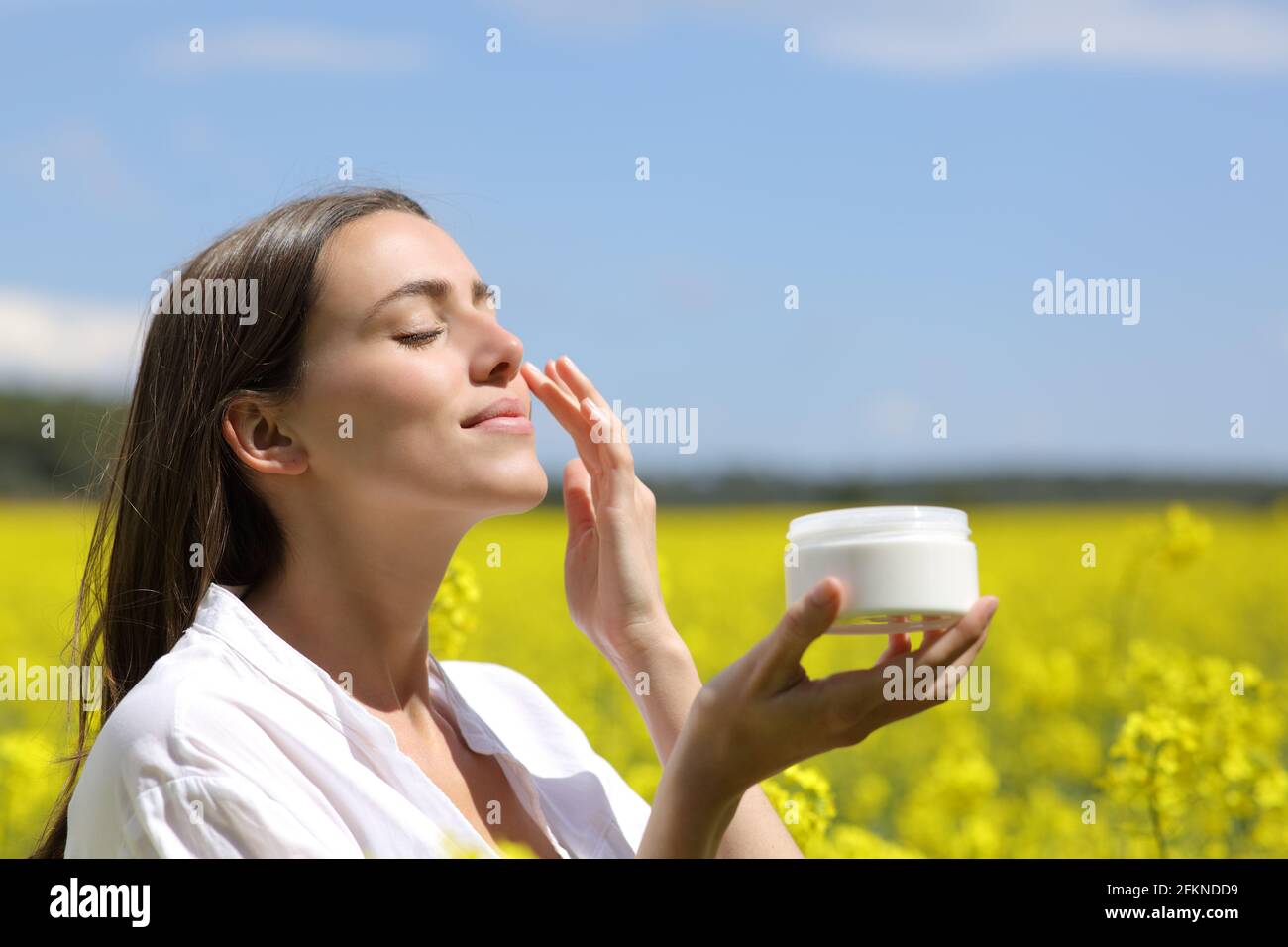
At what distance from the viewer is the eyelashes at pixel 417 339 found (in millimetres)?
1744

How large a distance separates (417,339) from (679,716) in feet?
2.15

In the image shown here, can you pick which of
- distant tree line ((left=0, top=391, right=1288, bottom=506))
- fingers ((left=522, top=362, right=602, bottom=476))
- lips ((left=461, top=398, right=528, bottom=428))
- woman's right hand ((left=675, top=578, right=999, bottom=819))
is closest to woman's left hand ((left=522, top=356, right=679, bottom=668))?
fingers ((left=522, top=362, right=602, bottom=476))

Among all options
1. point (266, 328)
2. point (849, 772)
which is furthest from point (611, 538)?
point (849, 772)

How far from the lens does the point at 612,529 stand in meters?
1.90

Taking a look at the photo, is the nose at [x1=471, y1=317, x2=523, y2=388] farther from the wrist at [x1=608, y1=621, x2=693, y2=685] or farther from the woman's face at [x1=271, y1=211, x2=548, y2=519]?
the wrist at [x1=608, y1=621, x2=693, y2=685]

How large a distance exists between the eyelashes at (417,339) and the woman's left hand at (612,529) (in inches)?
7.0

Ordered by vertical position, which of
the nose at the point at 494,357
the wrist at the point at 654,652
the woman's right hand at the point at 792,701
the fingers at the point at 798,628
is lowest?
the wrist at the point at 654,652

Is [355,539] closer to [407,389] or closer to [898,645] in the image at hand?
[407,389]

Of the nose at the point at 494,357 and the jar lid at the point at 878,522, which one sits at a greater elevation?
the nose at the point at 494,357

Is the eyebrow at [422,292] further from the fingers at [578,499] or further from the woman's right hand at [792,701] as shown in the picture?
the woman's right hand at [792,701]

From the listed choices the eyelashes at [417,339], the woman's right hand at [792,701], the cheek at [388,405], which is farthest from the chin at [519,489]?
the woman's right hand at [792,701]

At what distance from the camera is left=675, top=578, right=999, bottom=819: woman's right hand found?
4.33 feet

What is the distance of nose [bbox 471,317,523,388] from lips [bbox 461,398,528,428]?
0.12ft

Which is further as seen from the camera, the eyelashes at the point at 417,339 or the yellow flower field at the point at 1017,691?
the yellow flower field at the point at 1017,691
